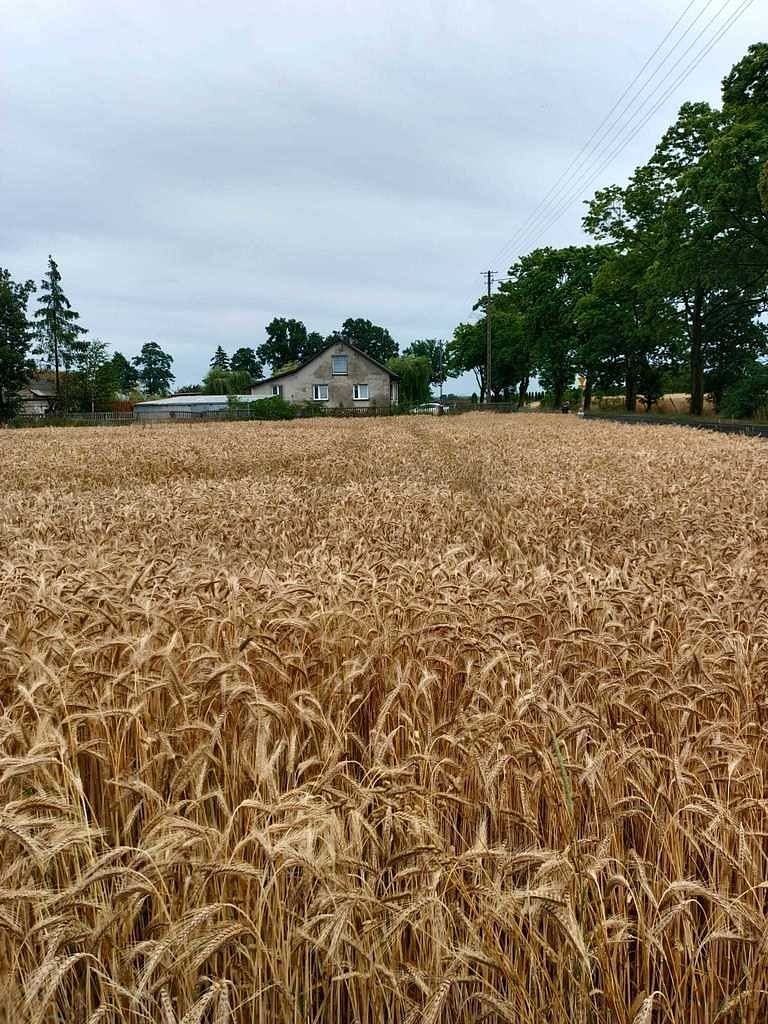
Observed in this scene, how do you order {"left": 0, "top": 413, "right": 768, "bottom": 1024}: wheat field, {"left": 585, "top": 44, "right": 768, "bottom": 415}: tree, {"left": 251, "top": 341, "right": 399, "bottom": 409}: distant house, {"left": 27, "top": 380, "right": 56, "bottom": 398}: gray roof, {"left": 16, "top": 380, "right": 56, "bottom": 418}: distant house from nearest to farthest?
1. {"left": 0, "top": 413, "right": 768, "bottom": 1024}: wheat field
2. {"left": 585, "top": 44, "right": 768, "bottom": 415}: tree
3. {"left": 251, "top": 341, "right": 399, "bottom": 409}: distant house
4. {"left": 16, "top": 380, "right": 56, "bottom": 418}: distant house
5. {"left": 27, "top": 380, "right": 56, "bottom": 398}: gray roof

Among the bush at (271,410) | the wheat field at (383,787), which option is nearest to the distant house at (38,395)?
the bush at (271,410)

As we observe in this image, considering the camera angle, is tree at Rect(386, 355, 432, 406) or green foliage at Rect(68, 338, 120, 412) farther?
tree at Rect(386, 355, 432, 406)

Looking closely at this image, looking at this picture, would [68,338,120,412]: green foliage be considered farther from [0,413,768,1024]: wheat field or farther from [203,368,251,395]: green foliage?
[0,413,768,1024]: wheat field

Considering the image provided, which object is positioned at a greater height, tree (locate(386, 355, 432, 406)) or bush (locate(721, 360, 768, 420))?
tree (locate(386, 355, 432, 406))

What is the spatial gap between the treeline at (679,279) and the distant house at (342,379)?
1998cm

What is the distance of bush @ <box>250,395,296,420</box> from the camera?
64000mm

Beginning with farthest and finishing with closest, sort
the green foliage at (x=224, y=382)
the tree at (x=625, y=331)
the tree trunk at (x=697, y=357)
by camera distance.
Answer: the green foliage at (x=224, y=382) → the tree at (x=625, y=331) → the tree trunk at (x=697, y=357)

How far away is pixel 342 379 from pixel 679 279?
154 feet

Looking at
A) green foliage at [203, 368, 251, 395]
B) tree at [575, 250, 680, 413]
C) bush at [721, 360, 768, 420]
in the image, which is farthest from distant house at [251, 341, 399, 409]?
bush at [721, 360, 768, 420]

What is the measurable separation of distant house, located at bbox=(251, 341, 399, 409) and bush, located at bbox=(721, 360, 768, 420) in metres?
45.9

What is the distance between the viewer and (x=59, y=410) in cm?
8106

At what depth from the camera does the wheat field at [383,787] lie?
4.90ft

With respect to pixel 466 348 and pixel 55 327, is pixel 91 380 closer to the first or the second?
pixel 55 327

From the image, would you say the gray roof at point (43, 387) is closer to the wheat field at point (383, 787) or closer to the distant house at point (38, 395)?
the distant house at point (38, 395)
